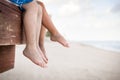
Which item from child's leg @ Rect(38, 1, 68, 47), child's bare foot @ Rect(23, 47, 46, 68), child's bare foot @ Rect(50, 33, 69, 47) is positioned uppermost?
child's leg @ Rect(38, 1, 68, 47)

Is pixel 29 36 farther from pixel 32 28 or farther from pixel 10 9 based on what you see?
pixel 10 9

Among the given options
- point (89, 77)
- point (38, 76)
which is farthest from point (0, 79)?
point (89, 77)

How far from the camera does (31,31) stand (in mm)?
1804

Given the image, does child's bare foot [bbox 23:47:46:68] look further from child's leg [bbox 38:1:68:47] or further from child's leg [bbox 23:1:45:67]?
child's leg [bbox 38:1:68:47]

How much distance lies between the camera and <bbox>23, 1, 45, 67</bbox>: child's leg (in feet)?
5.94

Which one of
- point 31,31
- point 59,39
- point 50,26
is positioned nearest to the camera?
point 31,31

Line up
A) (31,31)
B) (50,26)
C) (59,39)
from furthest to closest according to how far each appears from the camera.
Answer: (59,39) → (50,26) → (31,31)

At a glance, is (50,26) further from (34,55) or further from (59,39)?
(34,55)

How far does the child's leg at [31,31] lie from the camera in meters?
1.81

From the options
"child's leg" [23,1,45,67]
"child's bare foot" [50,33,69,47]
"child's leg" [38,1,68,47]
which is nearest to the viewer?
"child's leg" [23,1,45,67]

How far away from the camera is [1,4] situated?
1.50m

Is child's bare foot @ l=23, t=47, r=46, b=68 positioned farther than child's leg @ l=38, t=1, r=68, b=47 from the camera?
No

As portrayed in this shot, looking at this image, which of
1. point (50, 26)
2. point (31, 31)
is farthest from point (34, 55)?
point (50, 26)

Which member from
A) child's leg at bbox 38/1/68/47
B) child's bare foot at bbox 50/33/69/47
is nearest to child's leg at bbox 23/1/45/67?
child's leg at bbox 38/1/68/47
